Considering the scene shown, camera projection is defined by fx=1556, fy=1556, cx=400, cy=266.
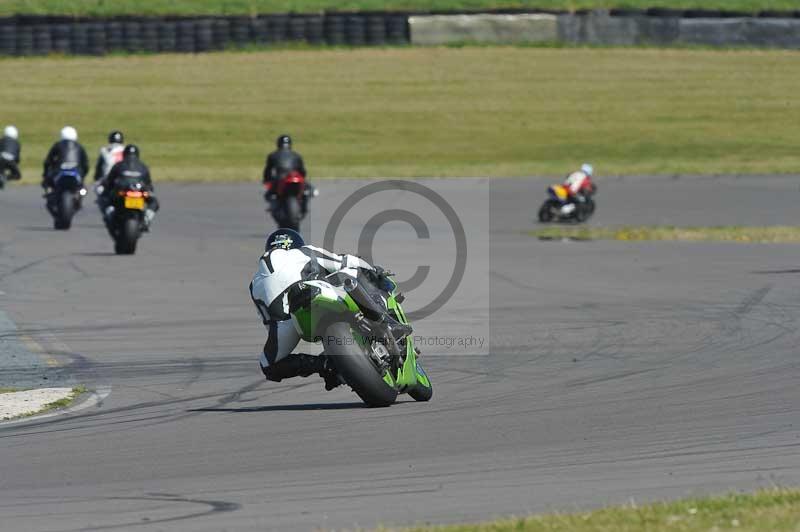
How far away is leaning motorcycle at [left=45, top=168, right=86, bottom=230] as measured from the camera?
78.2 feet

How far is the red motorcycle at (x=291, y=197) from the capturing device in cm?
A: 2350

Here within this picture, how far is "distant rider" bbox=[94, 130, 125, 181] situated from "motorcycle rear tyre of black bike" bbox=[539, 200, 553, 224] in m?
7.99

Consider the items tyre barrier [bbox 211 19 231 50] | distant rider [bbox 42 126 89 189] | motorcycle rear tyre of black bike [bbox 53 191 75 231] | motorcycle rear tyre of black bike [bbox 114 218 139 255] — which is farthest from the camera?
tyre barrier [bbox 211 19 231 50]

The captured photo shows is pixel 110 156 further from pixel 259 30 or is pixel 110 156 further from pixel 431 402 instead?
pixel 259 30

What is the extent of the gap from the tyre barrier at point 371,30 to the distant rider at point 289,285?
3729cm

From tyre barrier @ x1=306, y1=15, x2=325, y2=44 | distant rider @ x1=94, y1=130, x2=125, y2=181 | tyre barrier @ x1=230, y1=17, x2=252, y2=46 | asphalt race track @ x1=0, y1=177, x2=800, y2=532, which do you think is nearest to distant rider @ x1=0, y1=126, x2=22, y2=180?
distant rider @ x1=94, y1=130, x2=125, y2=181

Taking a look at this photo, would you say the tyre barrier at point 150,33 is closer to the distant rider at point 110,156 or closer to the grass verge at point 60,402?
the distant rider at point 110,156

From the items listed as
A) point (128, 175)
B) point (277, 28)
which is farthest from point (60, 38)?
point (128, 175)

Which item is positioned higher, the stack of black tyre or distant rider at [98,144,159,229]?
distant rider at [98,144,159,229]

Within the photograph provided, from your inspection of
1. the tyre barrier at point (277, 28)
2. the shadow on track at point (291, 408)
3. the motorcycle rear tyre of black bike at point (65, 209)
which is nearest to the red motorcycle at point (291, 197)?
the motorcycle rear tyre of black bike at point (65, 209)

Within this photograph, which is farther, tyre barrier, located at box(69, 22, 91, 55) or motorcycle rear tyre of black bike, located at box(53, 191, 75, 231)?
tyre barrier, located at box(69, 22, 91, 55)

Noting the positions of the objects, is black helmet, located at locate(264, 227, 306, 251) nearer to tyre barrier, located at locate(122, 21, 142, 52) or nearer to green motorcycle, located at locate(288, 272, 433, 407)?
green motorcycle, located at locate(288, 272, 433, 407)

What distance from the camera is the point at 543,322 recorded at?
1446 cm

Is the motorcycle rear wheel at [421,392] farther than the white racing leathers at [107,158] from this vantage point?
No
